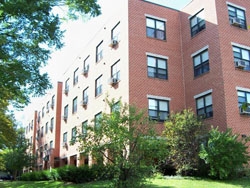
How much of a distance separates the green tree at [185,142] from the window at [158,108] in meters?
3.42

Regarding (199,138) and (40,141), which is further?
(40,141)

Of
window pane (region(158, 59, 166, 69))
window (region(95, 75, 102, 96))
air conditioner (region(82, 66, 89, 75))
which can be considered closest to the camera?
window pane (region(158, 59, 166, 69))

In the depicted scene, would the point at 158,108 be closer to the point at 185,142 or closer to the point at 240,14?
the point at 185,142

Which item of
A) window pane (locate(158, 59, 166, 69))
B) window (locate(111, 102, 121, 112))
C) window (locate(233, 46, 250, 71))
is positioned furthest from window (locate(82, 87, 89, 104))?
window (locate(111, 102, 121, 112))

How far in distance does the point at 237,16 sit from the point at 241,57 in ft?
10.9

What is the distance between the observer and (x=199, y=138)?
63.4 feet

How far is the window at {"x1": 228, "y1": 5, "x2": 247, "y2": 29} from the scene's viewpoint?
2328cm

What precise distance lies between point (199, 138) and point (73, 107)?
67.1 ft

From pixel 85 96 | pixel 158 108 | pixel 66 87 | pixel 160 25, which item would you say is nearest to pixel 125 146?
pixel 158 108

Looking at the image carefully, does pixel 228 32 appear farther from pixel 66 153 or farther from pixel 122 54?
pixel 66 153

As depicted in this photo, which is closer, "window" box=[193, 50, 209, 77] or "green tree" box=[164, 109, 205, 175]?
"green tree" box=[164, 109, 205, 175]

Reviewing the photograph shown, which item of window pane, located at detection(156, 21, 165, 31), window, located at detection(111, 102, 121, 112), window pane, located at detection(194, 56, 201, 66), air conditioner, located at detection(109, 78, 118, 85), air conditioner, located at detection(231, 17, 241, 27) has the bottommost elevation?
window, located at detection(111, 102, 121, 112)

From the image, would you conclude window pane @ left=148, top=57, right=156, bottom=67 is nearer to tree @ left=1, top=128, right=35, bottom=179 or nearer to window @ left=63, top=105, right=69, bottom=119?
window @ left=63, top=105, right=69, bottom=119

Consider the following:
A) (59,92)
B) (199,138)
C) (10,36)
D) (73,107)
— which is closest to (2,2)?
(10,36)
